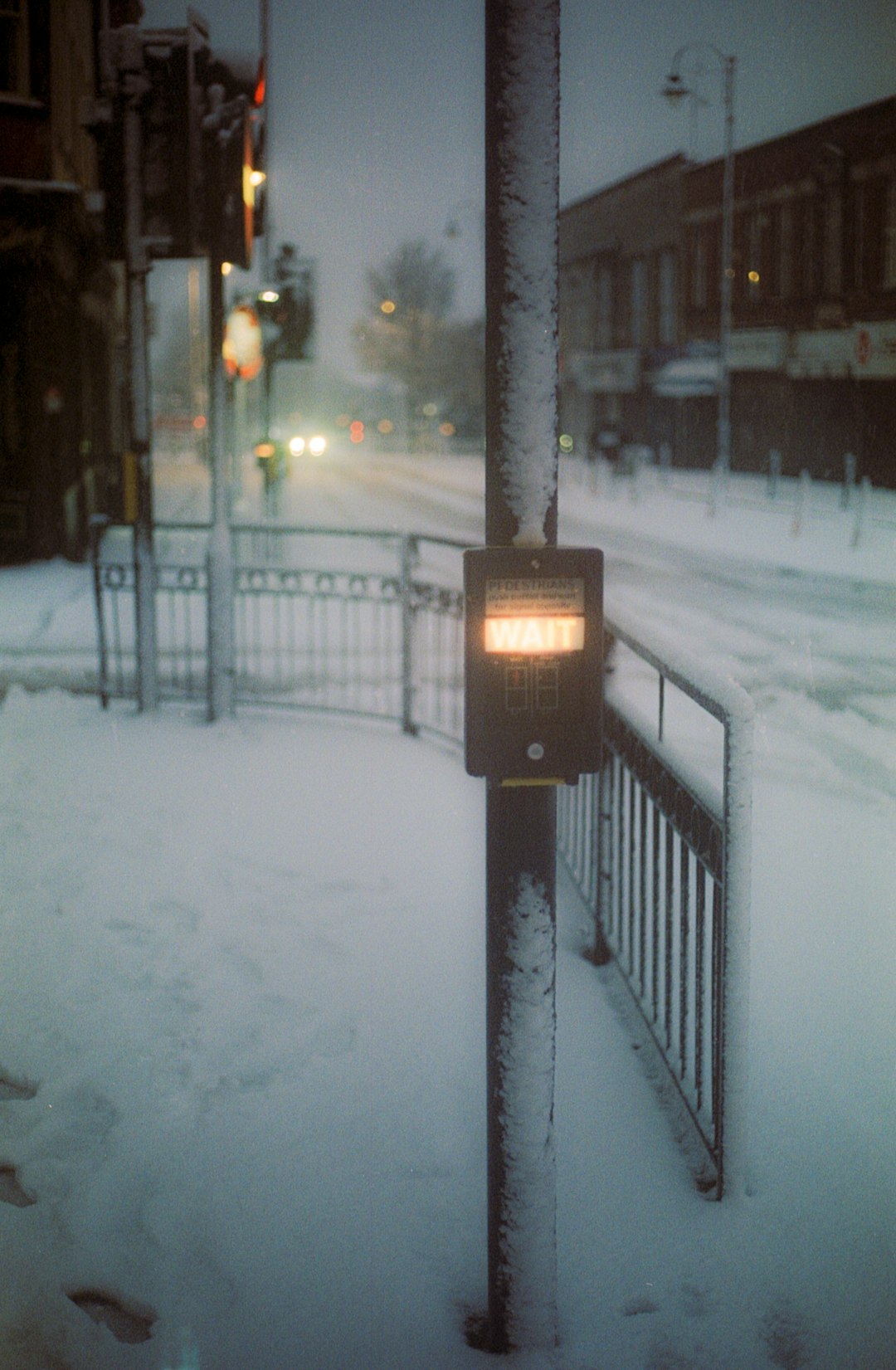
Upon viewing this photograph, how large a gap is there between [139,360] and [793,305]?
119ft

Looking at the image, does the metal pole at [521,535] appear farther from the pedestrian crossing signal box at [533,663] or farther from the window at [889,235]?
the window at [889,235]

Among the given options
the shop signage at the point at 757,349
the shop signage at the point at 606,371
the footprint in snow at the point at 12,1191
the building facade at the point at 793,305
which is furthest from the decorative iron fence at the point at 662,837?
the shop signage at the point at 606,371

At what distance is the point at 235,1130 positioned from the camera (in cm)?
435

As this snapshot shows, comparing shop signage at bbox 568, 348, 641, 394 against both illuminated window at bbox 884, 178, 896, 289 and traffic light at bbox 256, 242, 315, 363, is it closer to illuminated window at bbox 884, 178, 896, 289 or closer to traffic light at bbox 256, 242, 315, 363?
illuminated window at bbox 884, 178, 896, 289

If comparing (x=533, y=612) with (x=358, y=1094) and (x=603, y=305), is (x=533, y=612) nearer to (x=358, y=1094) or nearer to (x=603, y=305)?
(x=358, y=1094)

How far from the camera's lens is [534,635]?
307 centimetres

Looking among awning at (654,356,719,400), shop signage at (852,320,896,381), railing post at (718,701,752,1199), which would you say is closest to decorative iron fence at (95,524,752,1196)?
railing post at (718,701,752,1199)

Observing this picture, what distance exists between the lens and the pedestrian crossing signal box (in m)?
3.05

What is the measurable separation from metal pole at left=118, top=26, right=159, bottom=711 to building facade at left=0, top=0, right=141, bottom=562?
848 centimetres

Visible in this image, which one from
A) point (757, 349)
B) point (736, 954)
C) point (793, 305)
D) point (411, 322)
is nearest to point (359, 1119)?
point (736, 954)

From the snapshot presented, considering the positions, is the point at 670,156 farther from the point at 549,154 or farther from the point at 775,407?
the point at 549,154

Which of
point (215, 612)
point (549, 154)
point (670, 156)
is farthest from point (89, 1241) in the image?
point (670, 156)

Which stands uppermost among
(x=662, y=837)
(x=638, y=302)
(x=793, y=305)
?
(x=638, y=302)

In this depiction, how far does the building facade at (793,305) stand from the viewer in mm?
38531
